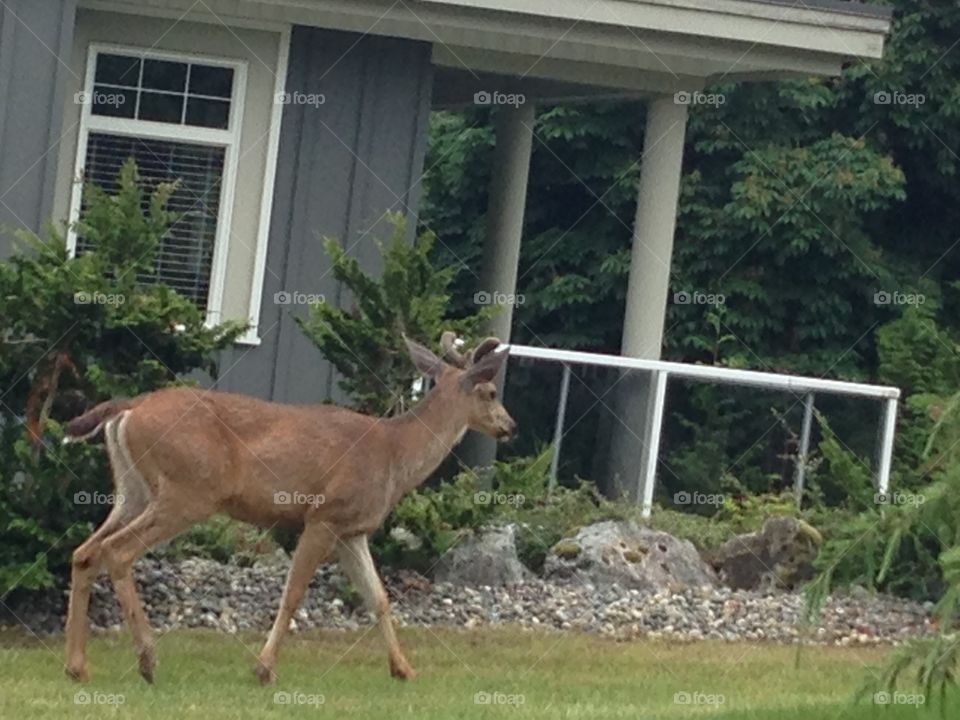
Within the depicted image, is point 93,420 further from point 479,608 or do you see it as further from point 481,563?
point 481,563

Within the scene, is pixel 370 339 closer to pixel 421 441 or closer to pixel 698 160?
pixel 421 441

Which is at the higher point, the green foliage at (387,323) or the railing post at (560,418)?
the green foliage at (387,323)

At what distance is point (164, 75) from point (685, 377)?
4.55 m

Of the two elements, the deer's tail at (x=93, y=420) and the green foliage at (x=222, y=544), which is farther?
the green foliage at (x=222, y=544)

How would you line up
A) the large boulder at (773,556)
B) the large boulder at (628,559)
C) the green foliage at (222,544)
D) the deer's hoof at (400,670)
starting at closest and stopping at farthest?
the deer's hoof at (400,670) < the green foliage at (222,544) < the large boulder at (628,559) < the large boulder at (773,556)

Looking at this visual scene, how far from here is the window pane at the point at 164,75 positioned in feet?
54.6

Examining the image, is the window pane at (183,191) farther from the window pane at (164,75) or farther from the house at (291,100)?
the window pane at (164,75)

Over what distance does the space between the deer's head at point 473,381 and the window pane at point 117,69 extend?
475 cm

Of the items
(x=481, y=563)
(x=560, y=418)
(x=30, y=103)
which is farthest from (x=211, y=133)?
(x=481, y=563)

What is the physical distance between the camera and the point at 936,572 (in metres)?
15.4

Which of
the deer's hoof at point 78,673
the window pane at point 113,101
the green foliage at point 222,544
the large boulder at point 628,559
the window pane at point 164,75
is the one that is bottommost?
the deer's hoof at point 78,673

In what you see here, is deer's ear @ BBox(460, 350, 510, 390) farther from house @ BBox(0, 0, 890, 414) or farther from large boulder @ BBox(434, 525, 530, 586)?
house @ BBox(0, 0, 890, 414)

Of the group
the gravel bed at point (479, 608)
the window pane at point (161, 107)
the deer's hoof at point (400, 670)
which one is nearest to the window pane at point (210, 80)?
the window pane at point (161, 107)

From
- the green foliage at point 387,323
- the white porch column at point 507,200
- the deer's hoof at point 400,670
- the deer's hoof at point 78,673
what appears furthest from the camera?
the white porch column at point 507,200
